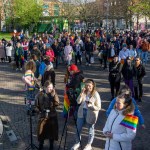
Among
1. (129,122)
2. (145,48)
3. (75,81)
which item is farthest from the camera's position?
(145,48)

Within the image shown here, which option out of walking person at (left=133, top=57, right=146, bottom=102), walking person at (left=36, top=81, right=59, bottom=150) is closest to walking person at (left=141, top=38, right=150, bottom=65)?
walking person at (left=133, top=57, right=146, bottom=102)

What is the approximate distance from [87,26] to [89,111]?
114ft

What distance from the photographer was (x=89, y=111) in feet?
22.0

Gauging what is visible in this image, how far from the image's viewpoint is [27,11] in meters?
46.6

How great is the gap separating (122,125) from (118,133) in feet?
0.49

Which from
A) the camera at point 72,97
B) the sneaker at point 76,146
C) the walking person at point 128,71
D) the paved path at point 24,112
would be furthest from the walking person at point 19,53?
the sneaker at point 76,146

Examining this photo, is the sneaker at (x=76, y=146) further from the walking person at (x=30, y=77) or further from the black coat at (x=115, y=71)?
the black coat at (x=115, y=71)

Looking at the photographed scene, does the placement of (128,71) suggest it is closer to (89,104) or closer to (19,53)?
(89,104)

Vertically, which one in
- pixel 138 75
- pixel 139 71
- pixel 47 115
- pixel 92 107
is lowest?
pixel 47 115

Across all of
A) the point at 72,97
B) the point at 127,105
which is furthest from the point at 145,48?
the point at 127,105

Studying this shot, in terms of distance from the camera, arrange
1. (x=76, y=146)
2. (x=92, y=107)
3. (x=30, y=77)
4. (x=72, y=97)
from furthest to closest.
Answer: (x=30, y=77) → (x=72, y=97) → (x=76, y=146) → (x=92, y=107)

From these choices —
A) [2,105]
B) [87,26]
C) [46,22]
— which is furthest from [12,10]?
[2,105]

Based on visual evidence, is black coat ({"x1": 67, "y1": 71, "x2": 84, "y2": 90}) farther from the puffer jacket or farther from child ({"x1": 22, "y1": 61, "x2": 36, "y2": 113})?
the puffer jacket

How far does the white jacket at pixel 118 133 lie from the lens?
495cm
